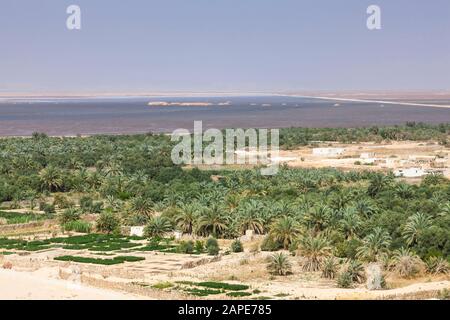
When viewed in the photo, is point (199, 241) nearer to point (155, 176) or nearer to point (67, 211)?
point (67, 211)

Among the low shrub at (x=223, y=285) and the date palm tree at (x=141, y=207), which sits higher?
the date palm tree at (x=141, y=207)

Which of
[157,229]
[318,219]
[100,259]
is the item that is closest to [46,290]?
[100,259]

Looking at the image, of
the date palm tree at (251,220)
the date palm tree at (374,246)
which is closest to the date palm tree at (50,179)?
the date palm tree at (251,220)

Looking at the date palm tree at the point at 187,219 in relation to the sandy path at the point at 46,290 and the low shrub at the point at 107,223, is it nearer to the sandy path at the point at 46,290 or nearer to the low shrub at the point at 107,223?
the low shrub at the point at 107,223

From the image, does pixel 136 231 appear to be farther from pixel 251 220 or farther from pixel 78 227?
pixel 251 220

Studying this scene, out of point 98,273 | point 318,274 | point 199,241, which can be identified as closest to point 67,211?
point 199,241

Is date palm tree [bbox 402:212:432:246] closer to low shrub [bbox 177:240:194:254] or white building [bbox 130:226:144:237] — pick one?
low shrub [bbox 177:240:194:254]
